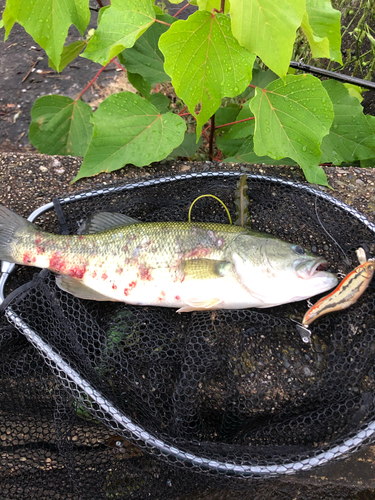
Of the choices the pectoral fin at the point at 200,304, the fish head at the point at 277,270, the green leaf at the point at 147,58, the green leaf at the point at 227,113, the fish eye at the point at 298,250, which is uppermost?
the green leaf at the point at 147,58

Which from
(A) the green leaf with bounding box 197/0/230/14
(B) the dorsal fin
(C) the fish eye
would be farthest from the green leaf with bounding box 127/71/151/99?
(C) the fish eye

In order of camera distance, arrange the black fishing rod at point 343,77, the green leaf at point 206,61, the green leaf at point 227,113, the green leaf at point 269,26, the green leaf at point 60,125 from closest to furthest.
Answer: the green leaf at point 269,26 < the green leaf at point 206,61 < the black fishing rod at point 343,77 < the green leaf at point 60,125 < the green leaf at point 227,113

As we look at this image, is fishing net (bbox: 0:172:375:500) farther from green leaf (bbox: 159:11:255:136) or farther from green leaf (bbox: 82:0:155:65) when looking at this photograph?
green leaf (bbox: 82:0:155:65)

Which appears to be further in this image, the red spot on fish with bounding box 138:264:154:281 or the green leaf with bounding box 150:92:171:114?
the green leaf with bounding box 150:92:171:114

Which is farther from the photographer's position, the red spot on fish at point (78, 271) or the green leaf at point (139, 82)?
the green leaf at point (139, 82)

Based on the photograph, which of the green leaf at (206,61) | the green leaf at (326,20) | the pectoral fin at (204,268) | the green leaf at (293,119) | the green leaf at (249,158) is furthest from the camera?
the green leaf at (249,158)

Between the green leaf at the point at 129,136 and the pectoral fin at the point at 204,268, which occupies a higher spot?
the green leaf at the point at 129,136

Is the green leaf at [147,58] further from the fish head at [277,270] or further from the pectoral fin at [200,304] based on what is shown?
the pectoral fin at [200,304]

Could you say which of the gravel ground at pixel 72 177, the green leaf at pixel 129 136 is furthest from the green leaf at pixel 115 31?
the gravel ground at pixel 72 177
